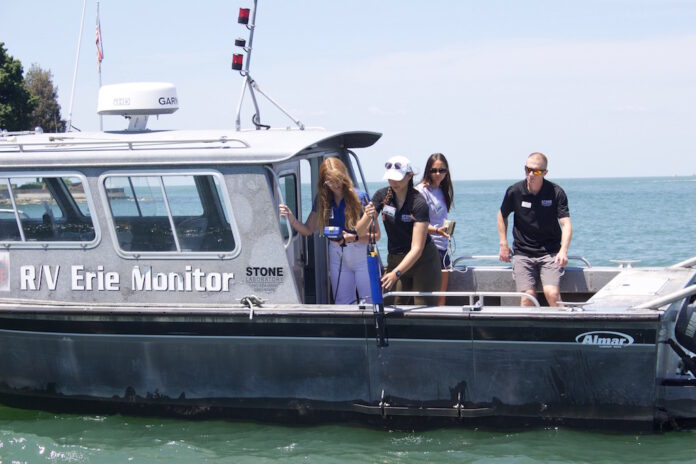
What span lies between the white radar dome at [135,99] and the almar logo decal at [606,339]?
4345mm

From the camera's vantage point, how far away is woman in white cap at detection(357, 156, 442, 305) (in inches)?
288

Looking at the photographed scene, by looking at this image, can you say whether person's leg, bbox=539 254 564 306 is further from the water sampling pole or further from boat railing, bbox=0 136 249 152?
boat railing, bbox=0 136 249 152

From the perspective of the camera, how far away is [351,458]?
23.5ft

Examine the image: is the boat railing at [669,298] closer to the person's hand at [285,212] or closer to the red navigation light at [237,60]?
the person's hand at [285,212]

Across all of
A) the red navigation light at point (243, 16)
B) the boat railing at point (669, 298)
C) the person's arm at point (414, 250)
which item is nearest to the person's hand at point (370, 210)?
the person's arm at point (414, 250)

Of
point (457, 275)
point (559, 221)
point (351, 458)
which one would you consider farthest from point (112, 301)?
point (559, 221)

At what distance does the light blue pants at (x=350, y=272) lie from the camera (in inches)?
299

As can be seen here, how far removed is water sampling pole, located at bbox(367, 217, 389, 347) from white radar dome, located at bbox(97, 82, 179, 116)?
2.51 m

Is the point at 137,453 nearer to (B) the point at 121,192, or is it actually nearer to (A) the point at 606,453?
(B) the point at 121,192

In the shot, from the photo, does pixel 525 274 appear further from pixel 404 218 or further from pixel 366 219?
pixel 366 219

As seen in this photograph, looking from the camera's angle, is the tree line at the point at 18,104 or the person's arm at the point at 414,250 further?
the tree line at the point at 18,104

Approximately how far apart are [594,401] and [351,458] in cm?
196

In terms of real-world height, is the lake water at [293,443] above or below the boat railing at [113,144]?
below

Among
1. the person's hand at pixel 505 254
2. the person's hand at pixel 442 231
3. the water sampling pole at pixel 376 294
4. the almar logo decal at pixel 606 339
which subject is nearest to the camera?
the almar logo decal at pixel 606 339
